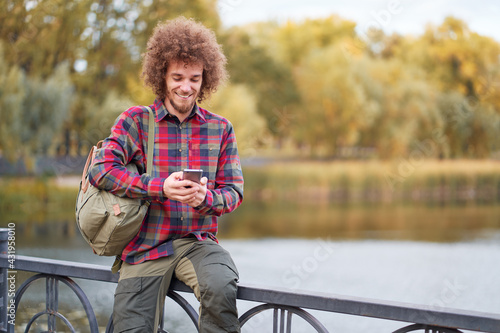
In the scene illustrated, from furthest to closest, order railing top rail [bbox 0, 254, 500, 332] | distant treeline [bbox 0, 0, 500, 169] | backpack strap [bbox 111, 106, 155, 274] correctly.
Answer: distant treeline [bbox 0, 0, 500, 169] < backpack strap [bbox 111, 106, 155, 274] < railing top rail [bbox 0, 254, 500, 332]

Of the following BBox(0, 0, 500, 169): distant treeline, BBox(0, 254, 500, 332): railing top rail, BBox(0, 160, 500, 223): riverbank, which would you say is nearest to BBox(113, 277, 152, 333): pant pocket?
BBox(0, 254, 500, 332): railing top rail

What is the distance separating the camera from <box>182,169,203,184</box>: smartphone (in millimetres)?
1695

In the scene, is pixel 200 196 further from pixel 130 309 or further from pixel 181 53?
pixel 181 53

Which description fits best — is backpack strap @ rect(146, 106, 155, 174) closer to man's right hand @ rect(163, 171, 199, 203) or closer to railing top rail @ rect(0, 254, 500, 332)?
man's right hand @ rect(163, 171, 199, 203)

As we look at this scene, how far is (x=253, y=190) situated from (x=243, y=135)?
180 inches

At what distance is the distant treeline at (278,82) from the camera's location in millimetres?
19094

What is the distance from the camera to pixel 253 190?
26.9 m

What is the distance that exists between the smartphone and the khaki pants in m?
0.29

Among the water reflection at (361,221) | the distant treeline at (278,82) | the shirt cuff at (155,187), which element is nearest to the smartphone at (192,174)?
the shirt cuff at (155,187)

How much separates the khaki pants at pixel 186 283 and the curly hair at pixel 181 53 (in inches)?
23.2

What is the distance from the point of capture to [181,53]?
200 cm

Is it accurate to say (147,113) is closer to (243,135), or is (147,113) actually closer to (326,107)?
(243,135)

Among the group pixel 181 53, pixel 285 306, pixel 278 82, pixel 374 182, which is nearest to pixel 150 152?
pixel 181 53

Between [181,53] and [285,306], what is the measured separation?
0.95m
